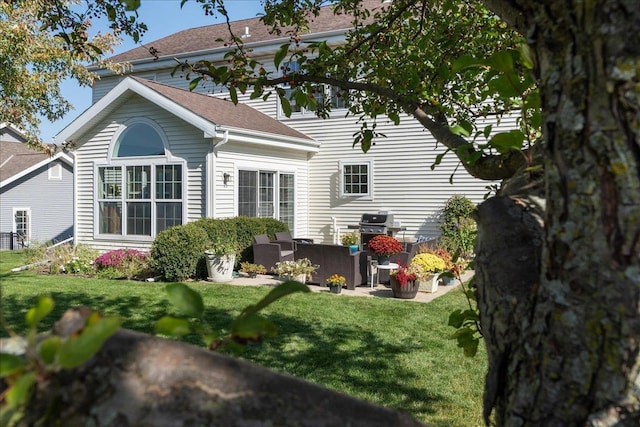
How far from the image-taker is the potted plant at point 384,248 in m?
10.2

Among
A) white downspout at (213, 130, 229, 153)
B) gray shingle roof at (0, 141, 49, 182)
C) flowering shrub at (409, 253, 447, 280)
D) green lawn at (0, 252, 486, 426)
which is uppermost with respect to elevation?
gray shingle roof at (0, 141, 49, 182)

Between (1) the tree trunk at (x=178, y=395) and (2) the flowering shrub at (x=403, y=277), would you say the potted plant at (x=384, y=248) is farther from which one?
(1) the tree trunk at (x=178, y=395)

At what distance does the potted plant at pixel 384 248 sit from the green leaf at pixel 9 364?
32.2ft

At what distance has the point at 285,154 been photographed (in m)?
15.3

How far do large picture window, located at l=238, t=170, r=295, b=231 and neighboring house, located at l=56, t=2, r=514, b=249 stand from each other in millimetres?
33

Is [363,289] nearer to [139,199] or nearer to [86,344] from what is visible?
Answer: [139,199]

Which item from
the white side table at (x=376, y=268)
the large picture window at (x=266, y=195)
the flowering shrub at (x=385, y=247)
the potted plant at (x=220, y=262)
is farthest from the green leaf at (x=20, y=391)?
the large picture window at (x=266, y=195)

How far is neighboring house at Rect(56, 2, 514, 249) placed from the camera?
12883 millimetres

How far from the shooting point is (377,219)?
1538cm

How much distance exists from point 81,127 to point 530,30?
49.5 ft

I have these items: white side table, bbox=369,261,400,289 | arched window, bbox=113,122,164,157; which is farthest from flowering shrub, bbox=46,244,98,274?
white side table, bbox=369,261,400,289

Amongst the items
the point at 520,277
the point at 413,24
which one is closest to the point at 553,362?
the point at 520,277

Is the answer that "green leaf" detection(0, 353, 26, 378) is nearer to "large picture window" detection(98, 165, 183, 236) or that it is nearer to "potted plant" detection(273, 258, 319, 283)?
"potted plant" detection(273, 258, 319, 283)

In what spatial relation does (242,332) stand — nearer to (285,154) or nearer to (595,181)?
(595,181)
